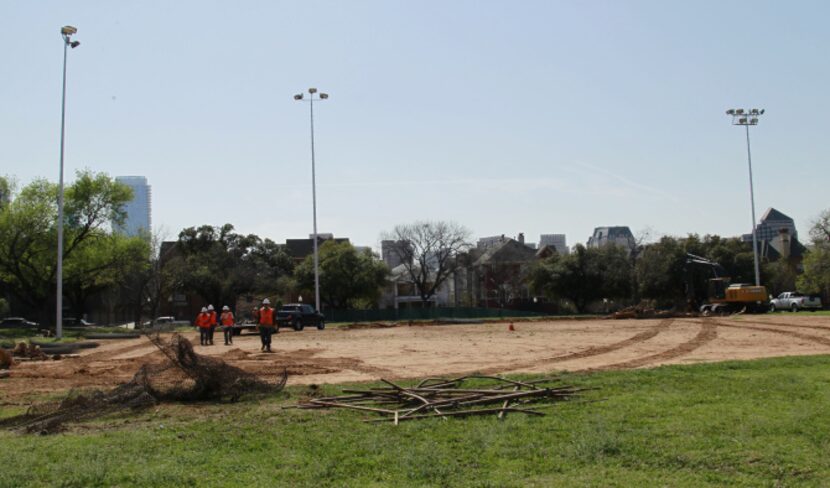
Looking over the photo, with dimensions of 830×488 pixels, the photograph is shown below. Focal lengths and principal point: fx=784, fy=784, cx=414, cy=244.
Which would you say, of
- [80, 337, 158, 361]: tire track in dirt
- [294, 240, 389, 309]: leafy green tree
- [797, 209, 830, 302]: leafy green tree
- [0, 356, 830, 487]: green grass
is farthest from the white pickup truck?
[0, 356, 830, 487]: green grass

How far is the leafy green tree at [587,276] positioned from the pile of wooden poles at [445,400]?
65.7 metres

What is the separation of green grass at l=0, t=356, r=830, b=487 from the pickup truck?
3688 centimetres

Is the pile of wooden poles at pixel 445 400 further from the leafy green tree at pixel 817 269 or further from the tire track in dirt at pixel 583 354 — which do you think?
the leafy green tree at pixel 817 269

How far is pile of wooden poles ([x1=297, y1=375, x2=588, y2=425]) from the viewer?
1135 centimetres

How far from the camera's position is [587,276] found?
78.4m

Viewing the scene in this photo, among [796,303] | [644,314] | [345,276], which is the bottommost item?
[644,314]

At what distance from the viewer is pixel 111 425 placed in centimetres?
1141

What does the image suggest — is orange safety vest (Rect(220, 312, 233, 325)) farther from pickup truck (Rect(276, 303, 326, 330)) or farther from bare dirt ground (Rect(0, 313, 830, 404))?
pickup truck (Rect(276, 303, 326, 330))

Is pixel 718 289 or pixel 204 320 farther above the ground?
pixel 718 289

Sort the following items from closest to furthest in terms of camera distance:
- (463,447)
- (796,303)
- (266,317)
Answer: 1. (463,447)
2. (266,317)
3. (796,303)

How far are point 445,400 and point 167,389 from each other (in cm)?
524

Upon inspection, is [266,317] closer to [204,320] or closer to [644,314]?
[204,320]

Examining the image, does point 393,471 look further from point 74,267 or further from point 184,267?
point 184,267

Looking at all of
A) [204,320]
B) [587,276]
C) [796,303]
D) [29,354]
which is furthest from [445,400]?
[587,276]
